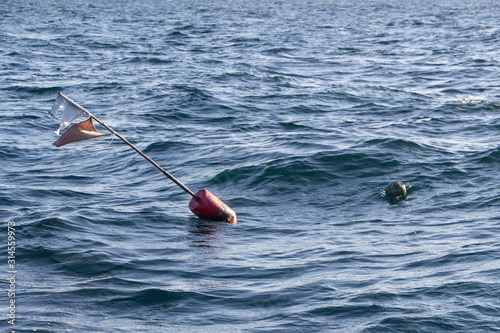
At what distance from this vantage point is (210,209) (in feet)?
41.1

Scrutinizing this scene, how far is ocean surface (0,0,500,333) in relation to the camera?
28.8 feet

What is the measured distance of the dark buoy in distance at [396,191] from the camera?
13.8 meters

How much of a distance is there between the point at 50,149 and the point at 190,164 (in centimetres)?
408

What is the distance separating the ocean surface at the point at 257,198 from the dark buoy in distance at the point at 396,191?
0.14m

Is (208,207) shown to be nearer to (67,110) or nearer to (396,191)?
(67,110)

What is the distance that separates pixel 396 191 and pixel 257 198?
2.64m

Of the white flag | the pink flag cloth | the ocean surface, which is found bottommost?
the ocean surface

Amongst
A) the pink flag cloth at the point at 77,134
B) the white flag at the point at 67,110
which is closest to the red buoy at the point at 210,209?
the pink flag cloth at the point at 77,134

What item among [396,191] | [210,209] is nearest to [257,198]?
[210,209]

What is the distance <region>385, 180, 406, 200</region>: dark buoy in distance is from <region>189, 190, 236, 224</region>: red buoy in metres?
3.12

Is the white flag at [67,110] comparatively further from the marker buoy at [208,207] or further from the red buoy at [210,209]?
the red buoy at [210,209]

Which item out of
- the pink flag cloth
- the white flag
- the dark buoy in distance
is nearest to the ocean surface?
the dark buoy in distance

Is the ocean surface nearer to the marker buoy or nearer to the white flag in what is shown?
the marker buoy

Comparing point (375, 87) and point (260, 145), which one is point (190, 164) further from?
point (375, 87)
